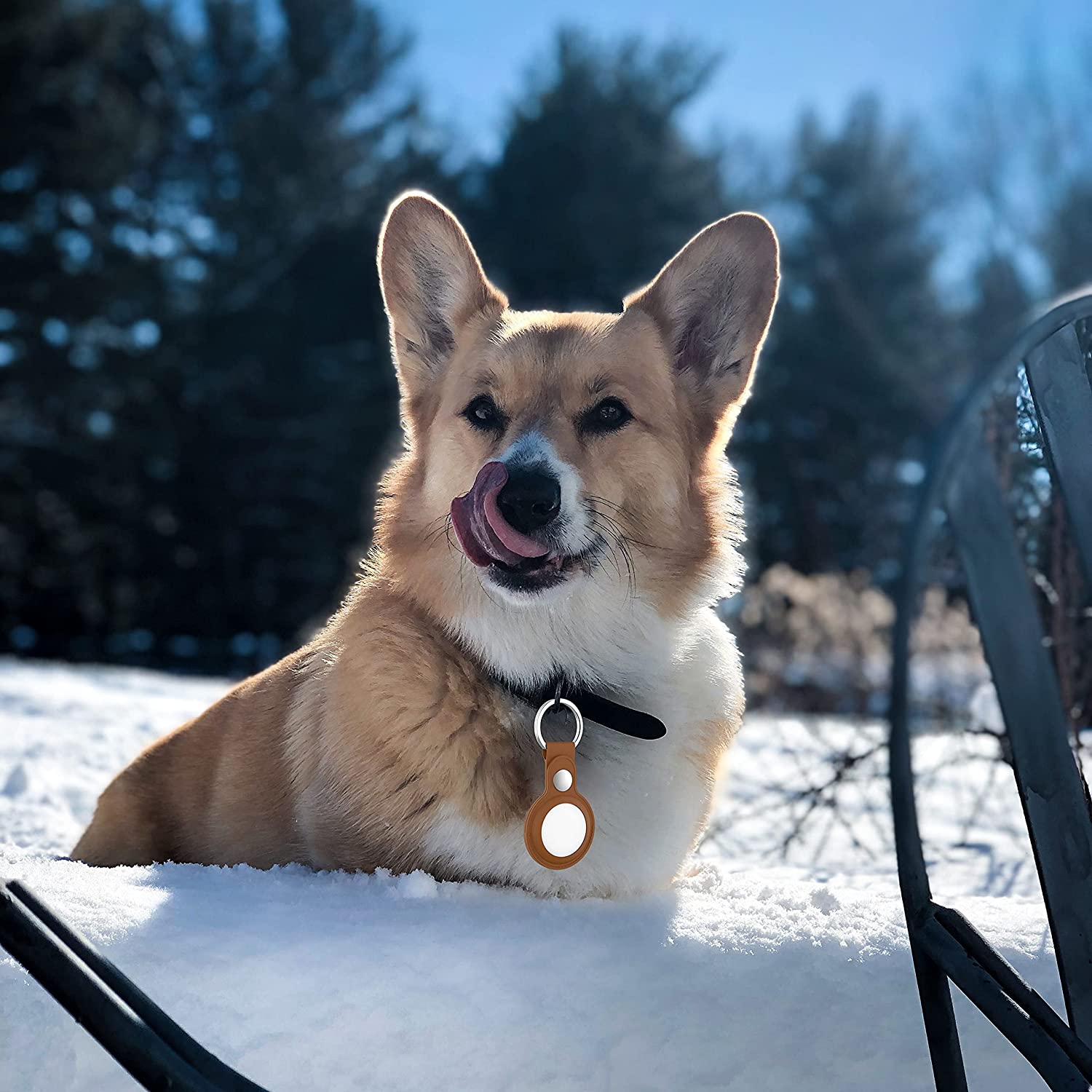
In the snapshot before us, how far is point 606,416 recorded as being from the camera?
237 centimetres

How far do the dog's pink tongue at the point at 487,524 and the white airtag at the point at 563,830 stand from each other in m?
0.50

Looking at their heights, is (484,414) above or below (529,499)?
above

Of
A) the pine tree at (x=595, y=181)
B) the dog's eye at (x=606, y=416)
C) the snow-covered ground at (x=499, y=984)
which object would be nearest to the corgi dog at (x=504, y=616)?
the dog's eye at (x=606, y=416)

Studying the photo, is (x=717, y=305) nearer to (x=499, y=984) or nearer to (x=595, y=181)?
(x=499, y=984)

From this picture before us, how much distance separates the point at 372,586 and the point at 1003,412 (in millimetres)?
1452

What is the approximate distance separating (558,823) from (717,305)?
1441mm

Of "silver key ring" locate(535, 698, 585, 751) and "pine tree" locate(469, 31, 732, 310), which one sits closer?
"silver key ring" locate(535, 698, 585, 751)

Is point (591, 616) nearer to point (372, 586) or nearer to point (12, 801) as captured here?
point (372, 586)

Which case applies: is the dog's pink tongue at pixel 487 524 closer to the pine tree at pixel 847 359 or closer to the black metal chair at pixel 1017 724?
the black metal chair at pixel 1017 724

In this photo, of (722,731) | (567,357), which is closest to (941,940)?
(722,731)

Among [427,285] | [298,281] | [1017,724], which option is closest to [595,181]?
[298,281]

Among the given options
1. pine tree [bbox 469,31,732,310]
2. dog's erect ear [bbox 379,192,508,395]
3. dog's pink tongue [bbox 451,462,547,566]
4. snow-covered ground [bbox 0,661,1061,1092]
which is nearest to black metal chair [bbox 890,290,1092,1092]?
snow-covered ground [bbox 0,661,1061,1092]

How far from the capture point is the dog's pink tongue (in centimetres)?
194

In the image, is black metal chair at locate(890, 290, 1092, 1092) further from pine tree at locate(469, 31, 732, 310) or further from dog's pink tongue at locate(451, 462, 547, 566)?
pine tree at locate(469, 31, 732, 310)
